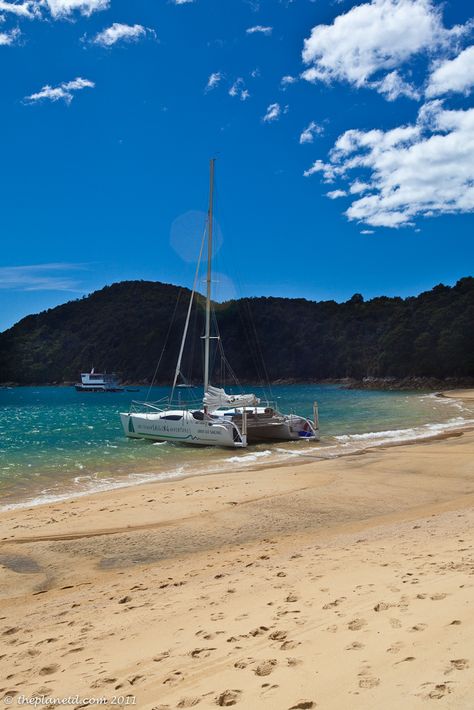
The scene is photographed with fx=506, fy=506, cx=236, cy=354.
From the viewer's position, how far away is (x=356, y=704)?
3.14m

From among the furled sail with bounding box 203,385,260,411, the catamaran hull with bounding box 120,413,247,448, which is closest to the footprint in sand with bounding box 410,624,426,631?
the catamaran hull with bounding box 120,413,247,448

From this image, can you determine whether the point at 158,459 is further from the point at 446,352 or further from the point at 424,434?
the point at 446,352

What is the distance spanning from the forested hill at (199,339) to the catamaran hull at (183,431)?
105169mm

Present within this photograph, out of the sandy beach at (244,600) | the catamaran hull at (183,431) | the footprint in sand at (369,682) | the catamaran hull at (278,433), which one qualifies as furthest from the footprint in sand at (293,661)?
the catamaran hull at (278,433)

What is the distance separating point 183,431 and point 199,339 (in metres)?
139

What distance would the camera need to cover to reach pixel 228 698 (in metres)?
3.52

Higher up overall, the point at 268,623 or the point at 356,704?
the point at 356,704

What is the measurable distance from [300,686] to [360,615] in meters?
1.48

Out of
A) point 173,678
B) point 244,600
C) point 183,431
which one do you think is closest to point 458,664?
point 173,678

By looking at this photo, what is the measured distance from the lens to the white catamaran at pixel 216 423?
25.4 m

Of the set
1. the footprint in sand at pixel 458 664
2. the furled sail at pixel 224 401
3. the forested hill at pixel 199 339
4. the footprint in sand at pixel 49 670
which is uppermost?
the forested hill at pixel 199 339

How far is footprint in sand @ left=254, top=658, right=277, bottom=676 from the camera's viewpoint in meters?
3.85

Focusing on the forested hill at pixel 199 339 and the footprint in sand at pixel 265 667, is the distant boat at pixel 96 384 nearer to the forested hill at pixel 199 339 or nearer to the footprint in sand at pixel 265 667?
the forested hill at pixel 199 339

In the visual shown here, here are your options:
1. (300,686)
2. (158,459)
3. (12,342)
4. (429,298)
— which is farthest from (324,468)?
(12,342)
